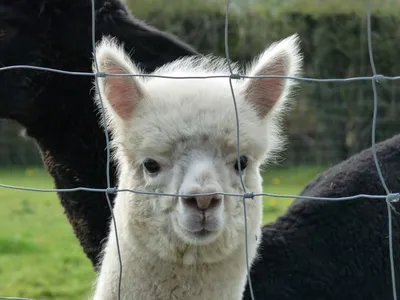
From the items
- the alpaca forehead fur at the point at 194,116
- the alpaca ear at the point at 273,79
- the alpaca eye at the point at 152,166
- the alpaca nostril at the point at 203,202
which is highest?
the alpaca ear at the point at 273,79

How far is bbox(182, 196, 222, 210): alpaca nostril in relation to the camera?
275 cm

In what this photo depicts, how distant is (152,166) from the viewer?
2961 mm

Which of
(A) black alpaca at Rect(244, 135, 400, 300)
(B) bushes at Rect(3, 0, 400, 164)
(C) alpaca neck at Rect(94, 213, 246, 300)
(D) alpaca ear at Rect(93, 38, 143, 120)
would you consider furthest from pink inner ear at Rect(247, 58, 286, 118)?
(B) bushes at Rect(3, 0, 400, 164)

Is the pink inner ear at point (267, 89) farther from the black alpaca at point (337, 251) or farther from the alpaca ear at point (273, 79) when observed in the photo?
the black alpaca at point (337, 251)

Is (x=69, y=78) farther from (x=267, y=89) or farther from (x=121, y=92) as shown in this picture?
(x=267, y=89)

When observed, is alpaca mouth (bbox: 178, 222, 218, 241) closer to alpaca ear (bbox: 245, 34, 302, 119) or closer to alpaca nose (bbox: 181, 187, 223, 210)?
alpaca nose (bbox: 181, 187, 223, 210)

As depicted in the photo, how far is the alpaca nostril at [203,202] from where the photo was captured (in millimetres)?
2748

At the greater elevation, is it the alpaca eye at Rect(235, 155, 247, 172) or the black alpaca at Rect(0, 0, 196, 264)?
the black alpaca at Rect(0, 0, 196, 264)

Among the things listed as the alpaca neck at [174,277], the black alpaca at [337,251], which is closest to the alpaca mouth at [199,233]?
the alpaca neck at [174,277]

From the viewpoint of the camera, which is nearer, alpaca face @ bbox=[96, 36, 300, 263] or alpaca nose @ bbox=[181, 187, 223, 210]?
alpaca nose @ bbox=[181, 187, 223, 210]

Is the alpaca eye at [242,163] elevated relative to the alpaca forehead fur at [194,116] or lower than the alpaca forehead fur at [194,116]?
lower

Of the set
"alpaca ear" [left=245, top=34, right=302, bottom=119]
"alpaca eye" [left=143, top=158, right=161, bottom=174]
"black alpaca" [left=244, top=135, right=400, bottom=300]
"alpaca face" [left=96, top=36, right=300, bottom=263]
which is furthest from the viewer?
"black alpaca" [left=244, top=135, right=400, bottom=300]

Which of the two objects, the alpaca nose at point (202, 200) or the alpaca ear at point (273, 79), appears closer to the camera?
the alpaca nose at point (202, 200)

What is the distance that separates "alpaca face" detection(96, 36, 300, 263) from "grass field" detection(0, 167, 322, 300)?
3.93 metres
